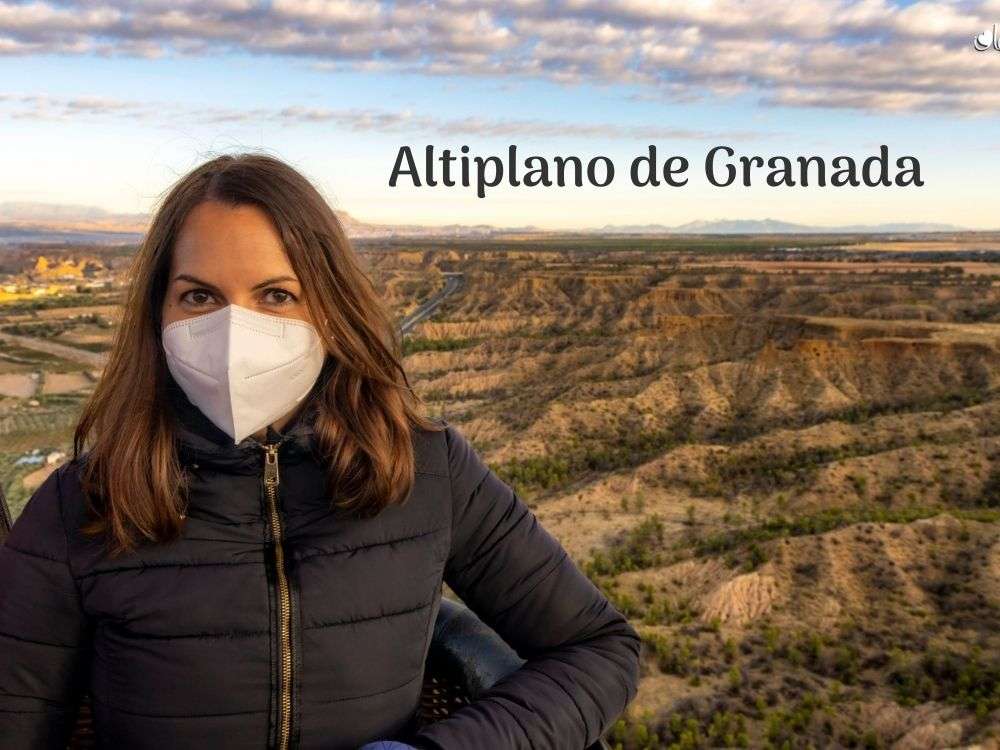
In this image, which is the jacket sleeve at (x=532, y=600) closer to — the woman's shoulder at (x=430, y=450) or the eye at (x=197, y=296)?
the woman's shoulder at (x=430, y=450)

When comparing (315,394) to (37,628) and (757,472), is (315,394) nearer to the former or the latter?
(37,628)

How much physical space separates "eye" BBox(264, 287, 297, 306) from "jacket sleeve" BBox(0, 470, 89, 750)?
0.57m

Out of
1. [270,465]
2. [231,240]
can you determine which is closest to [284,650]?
[270,465]

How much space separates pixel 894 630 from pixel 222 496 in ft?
47.5

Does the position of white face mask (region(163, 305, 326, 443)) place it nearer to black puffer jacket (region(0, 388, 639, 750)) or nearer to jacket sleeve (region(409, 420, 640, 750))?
black puffer jacket (region(0, 388, 639, 750))

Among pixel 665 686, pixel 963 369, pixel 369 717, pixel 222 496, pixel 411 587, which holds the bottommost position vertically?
pixel 665 686

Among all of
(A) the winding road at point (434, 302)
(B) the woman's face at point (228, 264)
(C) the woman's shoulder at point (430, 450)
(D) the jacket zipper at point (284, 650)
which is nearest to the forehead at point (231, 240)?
(B) the woman's face at point (228, 264)

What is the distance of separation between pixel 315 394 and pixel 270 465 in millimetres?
223

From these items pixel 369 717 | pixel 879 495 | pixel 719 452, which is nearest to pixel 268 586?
pixel 369 717

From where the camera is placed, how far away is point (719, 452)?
86.5 ft

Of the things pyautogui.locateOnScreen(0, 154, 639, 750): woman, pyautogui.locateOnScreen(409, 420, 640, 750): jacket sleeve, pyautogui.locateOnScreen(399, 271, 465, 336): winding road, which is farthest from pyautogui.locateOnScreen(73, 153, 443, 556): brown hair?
pyautogui.locateOnScreen(399, 271, 465, 336): winding road

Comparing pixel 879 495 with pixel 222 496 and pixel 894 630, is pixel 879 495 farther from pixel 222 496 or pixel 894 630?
pixel 222 496

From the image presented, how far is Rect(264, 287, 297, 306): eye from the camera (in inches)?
74.4

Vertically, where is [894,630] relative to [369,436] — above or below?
below
